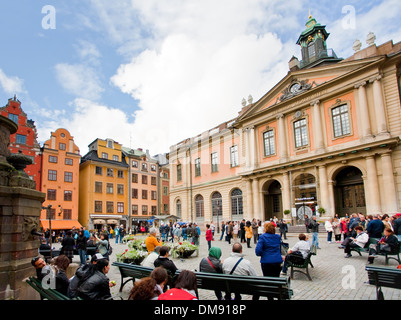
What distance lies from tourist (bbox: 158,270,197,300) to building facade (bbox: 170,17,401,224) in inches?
845

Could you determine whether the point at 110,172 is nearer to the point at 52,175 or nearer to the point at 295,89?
the point at 52,175

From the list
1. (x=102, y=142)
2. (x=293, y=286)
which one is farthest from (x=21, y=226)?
(x=102, y=142)

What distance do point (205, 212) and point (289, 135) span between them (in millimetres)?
15593

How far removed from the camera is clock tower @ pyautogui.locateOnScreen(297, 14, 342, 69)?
102ft

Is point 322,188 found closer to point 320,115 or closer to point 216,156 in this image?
point 320,115

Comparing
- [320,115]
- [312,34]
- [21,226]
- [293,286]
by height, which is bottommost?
[293,286]

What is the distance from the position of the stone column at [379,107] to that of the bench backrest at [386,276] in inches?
770

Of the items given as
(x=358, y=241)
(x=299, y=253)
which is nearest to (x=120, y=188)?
(x=358, y=241)

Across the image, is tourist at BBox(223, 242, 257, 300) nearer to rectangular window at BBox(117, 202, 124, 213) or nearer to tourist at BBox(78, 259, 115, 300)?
tourist at BBox(78, 259, 115, 300)

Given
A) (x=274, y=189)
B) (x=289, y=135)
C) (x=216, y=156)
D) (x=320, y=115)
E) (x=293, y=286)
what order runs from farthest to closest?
1. (x=216, y=156)
2. (x=274, y=189)
3. (x=289, y=135)
4. (x=320, y=115)
5. (x=293, y=286)

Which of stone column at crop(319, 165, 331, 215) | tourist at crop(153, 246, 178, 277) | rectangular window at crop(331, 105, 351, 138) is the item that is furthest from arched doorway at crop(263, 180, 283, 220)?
tourist at crop(153, 246, 178, 277)

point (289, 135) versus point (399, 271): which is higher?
point (289, 135)

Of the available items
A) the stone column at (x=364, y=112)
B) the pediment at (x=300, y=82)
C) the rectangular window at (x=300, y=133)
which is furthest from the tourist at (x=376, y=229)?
the rectangular window at (x=300, y=133)
